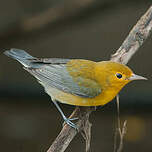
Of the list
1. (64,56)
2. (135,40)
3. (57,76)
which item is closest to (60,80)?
(57,76)

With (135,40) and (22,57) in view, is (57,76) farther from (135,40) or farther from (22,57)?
(135,40)

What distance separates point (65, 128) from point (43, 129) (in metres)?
2.79

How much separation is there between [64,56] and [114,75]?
2767 millimetres

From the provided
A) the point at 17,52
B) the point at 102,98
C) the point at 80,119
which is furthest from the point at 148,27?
the point at 17,52

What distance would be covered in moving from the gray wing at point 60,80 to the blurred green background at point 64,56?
1.91 m

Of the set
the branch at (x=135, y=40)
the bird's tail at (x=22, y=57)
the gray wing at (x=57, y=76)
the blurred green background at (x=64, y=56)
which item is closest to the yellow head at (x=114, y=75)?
the gray wing at (x=57, y=76)

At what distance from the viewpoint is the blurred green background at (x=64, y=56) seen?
6.48m

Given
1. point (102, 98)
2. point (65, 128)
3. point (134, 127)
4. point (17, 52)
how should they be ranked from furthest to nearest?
point (134, 127)
point (17, 52)
point (102, 98)
point (65, 128)

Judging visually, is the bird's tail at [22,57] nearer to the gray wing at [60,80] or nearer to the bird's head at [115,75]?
the gray wing at [60,80]

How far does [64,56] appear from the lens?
701cm

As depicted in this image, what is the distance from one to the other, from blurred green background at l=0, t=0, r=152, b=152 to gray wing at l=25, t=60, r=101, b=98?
6.28ft

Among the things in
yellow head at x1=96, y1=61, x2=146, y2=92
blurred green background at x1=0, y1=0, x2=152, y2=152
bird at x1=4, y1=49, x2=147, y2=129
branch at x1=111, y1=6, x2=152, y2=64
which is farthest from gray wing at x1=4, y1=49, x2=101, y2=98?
blurred green background at x1=0, y1=0, x2=152, y2=152

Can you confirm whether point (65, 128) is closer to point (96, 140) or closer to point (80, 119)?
point (80, 119)

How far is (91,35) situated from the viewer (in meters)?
6.98
